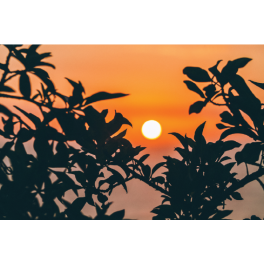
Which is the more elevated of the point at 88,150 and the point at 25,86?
the point at 25,86

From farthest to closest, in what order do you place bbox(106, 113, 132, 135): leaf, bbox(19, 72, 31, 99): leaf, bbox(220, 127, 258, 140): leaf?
bbox(106, 113, 132, 135): leaf → bbox(220, 127, 258, 140): leaf → bbox(19, 72, 31, 99): leaf

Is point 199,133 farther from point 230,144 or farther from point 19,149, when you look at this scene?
point 19,149

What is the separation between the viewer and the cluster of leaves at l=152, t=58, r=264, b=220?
833 millimetres

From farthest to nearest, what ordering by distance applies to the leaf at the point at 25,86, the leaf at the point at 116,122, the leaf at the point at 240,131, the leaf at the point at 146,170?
the leaf at the point at 146,170 < the leaf at the point at 116,122 < the leaf at the point at 240,131 < the leaf at the point at 25,86

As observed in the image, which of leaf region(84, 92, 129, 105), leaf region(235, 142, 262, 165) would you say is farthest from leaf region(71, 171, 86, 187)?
leaf region(235, 142, 262, 165)

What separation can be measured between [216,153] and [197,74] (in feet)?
1.23

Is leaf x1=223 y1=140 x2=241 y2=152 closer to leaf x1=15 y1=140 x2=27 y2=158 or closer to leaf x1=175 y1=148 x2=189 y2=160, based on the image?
leaf x1=175 y1=148 x2=189 y2=160

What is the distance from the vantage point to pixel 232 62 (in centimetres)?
83

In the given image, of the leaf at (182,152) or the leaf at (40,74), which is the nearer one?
the leaf at (40,74)

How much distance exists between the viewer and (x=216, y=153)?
99cm

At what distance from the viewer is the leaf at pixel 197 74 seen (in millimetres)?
842

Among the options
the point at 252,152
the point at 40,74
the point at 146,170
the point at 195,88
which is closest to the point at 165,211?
the point at 146,170

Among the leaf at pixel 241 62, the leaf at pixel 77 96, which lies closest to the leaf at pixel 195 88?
the leaf at pixel 241 62

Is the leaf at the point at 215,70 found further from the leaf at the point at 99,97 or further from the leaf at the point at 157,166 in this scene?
the leaf at the point at 157,166
